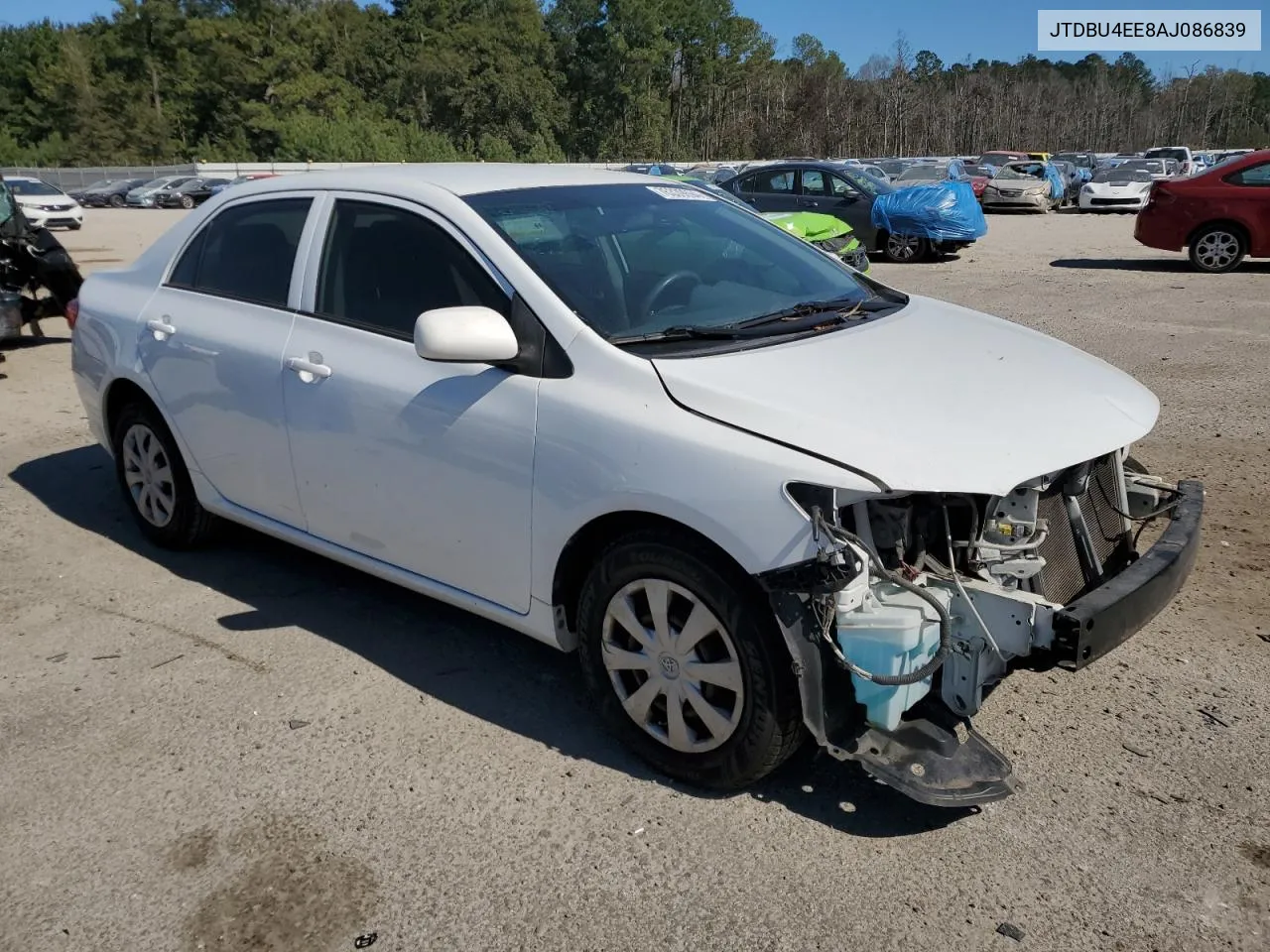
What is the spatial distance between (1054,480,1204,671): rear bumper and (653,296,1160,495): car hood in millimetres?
359

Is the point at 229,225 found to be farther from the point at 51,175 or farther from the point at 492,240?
the point at 51,175

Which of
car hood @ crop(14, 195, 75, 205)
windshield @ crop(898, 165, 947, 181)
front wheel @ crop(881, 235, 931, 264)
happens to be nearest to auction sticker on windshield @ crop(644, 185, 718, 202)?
front wheel @ crop(881, 235, 931, 264)

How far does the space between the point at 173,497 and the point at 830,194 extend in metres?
15.3

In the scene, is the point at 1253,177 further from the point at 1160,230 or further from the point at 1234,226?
the point at 1160,230

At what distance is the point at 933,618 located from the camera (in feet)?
9.32

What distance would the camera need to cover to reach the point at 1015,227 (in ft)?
81.3

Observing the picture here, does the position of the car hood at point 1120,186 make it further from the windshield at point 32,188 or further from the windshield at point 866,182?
the windshield at point 32,188

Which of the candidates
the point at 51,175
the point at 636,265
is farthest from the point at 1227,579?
the point at 51,175

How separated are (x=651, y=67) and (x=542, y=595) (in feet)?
287

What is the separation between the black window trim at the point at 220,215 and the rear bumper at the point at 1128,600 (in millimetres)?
3033

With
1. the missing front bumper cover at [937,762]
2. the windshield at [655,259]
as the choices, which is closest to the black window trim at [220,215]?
the windshield at [655,259]

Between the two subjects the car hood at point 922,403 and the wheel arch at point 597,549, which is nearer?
the car hood at point 922,403

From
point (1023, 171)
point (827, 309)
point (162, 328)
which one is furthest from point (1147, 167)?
point (162, 328)

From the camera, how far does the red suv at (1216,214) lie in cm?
1436
